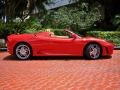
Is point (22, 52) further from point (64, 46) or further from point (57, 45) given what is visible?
point (64, 46)

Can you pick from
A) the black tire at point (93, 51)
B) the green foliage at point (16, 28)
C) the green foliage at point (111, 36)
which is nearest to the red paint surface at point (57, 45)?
the black tire at point (93, 51)

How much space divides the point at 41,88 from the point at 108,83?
5.63ft

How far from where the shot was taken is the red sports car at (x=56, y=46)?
14.0 metres

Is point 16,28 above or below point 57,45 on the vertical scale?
above

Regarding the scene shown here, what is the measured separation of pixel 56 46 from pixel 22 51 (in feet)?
4.16

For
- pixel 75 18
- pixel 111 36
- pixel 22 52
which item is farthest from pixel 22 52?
pixel 75 18

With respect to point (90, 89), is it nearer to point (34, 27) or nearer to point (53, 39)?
point (53, 39)

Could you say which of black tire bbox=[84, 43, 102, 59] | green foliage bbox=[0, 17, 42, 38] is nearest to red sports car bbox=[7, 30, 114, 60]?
black tire bbox=[84, 43, 102, 59]

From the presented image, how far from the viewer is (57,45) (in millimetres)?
14070

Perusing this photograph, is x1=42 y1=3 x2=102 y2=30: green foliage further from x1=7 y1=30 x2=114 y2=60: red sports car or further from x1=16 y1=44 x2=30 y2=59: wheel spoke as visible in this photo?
x1=16 y1=44 x2=30 y2=59: wheel spoke

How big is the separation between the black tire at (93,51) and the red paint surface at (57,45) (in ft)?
0.46

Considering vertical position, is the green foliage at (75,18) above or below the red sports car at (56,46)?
above

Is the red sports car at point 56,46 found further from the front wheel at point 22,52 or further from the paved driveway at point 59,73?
the paved driveway at point 59,73

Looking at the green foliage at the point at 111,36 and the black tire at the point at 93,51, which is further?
the green foliage at the point at 111,36
